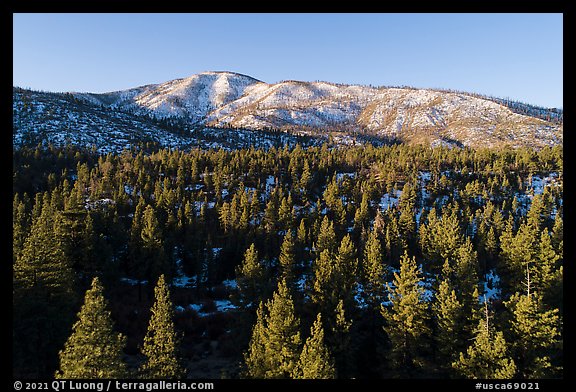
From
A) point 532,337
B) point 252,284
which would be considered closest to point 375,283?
point 532,337

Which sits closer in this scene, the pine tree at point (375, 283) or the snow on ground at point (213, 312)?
the pine tree at point (375, 283)

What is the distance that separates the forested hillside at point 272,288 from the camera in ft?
74.4

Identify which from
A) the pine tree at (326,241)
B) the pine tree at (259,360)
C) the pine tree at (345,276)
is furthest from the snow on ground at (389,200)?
the pine tree at (259,360)

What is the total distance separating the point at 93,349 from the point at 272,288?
2590 centimetres

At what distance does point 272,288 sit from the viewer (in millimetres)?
40719

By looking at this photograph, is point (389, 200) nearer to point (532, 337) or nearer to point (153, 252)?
point (153, 252)

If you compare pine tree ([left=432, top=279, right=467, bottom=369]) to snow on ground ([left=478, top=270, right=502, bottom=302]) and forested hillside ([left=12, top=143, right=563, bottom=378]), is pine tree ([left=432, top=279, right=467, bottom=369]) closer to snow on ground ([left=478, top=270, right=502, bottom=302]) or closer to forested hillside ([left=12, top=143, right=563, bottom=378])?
forested hillside ([left=12, top=143, right=563, bottom=378])

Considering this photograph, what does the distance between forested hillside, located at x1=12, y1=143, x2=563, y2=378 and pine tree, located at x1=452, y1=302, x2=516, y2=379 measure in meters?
0.11

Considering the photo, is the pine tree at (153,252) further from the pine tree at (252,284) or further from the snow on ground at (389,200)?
the snow on ground at (389,200)

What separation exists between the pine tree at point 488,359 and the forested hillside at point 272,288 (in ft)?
0.35

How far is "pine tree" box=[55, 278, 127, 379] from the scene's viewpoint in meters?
16.5
